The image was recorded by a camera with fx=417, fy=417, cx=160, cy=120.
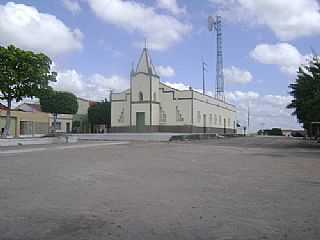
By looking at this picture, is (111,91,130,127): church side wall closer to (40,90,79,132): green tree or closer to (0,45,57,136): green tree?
(40,90,79,132): green tree

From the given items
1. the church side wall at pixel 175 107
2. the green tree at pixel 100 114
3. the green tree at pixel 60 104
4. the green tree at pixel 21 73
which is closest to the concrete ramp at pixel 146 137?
the church side wall at pixel 175 107

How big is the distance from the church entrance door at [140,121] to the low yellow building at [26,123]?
523 inches

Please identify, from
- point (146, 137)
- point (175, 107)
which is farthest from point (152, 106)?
point (146, 137)

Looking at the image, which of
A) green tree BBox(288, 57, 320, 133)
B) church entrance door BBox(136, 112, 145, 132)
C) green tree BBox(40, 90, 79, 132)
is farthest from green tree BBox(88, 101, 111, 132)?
green tree BBox(288, 57, 320, 133)

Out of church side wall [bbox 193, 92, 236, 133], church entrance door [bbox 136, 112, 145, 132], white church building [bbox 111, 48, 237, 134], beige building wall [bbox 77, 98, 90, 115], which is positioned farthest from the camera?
beige building wall [bbox 77, 98, 90, 115]

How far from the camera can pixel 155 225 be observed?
20.7 ft

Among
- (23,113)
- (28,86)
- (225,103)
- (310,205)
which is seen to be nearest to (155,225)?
(310,205)

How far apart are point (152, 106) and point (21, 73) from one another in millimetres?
33592

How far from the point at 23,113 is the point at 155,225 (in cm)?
5286

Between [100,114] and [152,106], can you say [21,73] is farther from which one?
[100,114]

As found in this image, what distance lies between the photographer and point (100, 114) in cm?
7350

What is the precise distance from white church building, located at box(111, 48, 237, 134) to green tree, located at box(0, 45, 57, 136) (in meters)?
32.1

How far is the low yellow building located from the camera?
173ft

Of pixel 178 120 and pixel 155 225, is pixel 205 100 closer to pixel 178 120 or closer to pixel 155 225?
pixel 178 120
